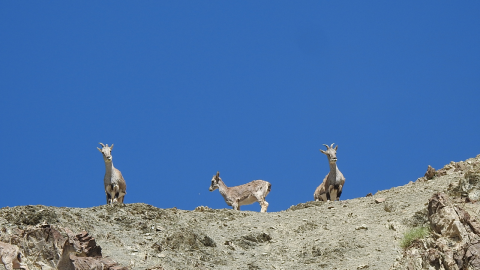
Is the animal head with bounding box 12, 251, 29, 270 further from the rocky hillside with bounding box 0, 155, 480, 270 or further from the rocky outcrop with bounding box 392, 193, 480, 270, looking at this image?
the rocky outcrop with bounding box 392, 193, 480, 270

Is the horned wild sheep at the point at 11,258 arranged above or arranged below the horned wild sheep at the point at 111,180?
below

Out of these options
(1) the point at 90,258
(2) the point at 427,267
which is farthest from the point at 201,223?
(2) the point at 427,267

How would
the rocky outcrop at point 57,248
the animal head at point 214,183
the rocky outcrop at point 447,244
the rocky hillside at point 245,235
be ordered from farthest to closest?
the animal head at point 214,183, the rocky hillside at point 245,235, the rocky outcrop at point 57,248, the rocky outcrop at point 447,244

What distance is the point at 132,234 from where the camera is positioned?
753 inches

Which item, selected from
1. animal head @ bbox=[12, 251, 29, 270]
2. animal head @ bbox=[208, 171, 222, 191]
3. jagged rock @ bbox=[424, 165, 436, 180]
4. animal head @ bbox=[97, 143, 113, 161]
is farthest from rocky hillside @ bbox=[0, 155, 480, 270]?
animal head @ bbox=[208, 171, 222, 191]

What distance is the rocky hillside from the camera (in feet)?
49.6

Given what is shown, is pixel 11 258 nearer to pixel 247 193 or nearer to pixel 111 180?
pixel 111 180

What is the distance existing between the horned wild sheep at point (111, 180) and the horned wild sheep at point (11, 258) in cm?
1214

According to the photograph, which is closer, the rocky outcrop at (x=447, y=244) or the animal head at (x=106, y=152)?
the rocky outcrop at (x=447, y=244)

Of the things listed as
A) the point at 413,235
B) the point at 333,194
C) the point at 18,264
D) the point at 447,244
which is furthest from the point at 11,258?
the point at 333,194

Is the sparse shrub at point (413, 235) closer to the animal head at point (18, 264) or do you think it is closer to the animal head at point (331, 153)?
the animal head at point (18, 264)

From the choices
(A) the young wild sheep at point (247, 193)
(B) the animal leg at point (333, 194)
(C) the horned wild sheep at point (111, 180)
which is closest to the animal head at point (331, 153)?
(B) the animal leg at point (333, 194)

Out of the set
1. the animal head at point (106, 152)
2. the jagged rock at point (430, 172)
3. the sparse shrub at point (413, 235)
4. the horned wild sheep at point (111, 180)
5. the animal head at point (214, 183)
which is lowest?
the sparse shrub at point (413, 235)

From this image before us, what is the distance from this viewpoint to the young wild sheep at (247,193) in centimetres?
3070
